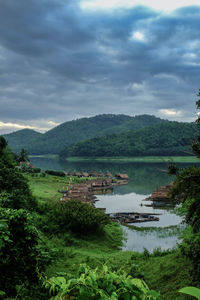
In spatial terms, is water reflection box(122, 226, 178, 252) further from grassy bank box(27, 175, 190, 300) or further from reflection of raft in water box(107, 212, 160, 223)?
reflection of raft in water box(107, 212, 160, 223)

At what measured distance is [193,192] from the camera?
9305 millimetres

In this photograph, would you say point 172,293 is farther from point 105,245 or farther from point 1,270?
A: point 105,245

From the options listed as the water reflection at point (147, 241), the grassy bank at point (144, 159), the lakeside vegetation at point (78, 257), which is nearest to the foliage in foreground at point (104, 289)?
the lakeside vegetation at point (78, 257)

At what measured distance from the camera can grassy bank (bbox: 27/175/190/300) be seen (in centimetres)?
962

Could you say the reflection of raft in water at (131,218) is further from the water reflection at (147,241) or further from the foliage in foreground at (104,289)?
the foliage in foreground at (104,289)

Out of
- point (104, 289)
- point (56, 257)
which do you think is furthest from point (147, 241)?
point (104, 289)

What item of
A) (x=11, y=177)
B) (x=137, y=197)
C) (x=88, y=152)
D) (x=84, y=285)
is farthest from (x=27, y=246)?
(x=88, y=152)

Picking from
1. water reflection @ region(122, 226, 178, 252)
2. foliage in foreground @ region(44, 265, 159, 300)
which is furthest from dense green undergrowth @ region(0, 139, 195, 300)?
water reflection @ region(122, 226, 178, 252)

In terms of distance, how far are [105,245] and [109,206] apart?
24.1m

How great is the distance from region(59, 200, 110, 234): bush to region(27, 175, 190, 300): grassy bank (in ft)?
2.03

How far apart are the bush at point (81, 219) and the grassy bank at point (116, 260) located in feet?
2.03

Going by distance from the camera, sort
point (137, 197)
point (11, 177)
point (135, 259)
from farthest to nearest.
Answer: point (137, 197) < point (11, 177) < point (135, 259)

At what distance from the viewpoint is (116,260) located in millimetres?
14898

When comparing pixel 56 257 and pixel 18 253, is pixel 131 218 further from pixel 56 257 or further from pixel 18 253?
pixel 18 253
